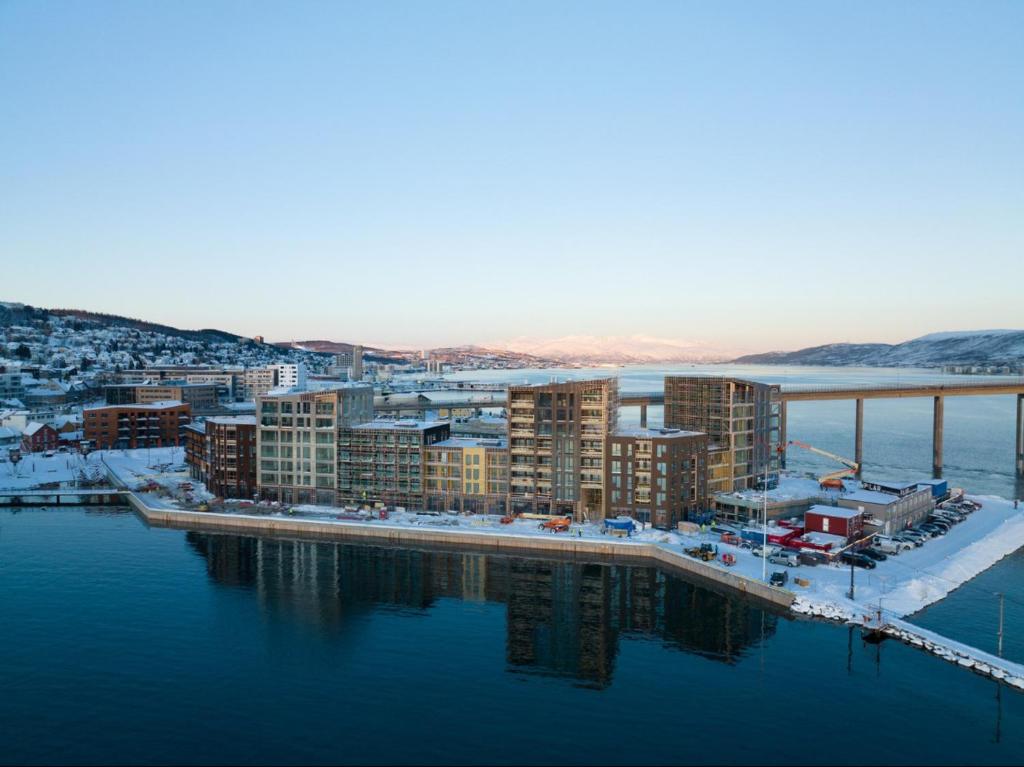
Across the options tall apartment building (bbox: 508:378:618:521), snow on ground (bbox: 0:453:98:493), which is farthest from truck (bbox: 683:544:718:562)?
snow on ground (bbox: 0:453:98:493)

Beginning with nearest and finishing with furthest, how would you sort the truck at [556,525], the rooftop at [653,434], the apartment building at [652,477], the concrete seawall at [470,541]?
the concrete seawall at [470,541] < the truck at [556,525] < the apartment building at [652,477] < the rooftop at [653,434]

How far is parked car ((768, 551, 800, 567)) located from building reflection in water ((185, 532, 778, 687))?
4341 millimetres

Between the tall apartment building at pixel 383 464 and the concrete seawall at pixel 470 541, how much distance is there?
12.9 feet

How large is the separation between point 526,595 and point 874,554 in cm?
1699

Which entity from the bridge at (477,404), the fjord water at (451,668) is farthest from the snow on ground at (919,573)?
the bridge at (477,404)

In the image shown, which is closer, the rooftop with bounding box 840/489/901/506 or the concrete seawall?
the concrete seawall

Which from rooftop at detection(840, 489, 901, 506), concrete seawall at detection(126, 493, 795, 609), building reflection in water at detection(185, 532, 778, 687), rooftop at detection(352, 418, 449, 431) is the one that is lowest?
building reflection in water at detection(185, 532, 778, 687)

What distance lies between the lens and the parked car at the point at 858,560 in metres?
33.8

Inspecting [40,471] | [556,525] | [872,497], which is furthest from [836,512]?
[40,471]

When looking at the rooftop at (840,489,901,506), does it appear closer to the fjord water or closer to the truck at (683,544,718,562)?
the fjord water

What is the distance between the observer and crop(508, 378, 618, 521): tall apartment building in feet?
140

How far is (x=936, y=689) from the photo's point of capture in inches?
911

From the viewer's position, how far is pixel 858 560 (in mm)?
34188

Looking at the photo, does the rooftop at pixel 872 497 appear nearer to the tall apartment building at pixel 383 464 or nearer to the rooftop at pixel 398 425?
the tall apartment building at pixel 383 464
